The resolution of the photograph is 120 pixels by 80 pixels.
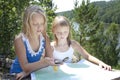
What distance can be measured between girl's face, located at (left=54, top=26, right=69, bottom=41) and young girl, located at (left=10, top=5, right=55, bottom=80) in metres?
0.28

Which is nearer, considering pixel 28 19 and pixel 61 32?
pixel 28 19

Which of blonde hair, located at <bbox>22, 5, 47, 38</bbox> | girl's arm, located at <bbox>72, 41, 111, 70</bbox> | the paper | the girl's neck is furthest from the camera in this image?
the girl's neck

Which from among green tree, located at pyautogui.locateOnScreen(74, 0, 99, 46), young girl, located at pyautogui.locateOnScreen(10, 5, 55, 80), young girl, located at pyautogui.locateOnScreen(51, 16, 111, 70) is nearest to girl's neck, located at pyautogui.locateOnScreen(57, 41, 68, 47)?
young girl, located at pyautogui.locateOnScreen(51, 16, 111, 70)

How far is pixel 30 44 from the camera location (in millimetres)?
1732

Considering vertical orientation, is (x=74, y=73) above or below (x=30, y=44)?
below

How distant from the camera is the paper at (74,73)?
4.98 ft

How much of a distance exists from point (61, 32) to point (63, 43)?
171 millimetres

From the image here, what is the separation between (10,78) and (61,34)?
65 centimetres

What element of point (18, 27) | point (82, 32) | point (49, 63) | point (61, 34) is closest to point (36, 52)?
point (49, 63)

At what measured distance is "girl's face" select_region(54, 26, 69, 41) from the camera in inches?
82.2

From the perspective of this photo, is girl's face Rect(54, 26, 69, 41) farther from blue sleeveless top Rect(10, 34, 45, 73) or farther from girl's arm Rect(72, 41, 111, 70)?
blue sleeveless top Rect(10, 34, 45, 73)

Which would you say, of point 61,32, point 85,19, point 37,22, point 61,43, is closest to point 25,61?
point 37,22

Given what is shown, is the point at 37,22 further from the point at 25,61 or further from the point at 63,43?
the point at 63,43

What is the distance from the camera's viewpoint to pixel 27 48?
1699mm
